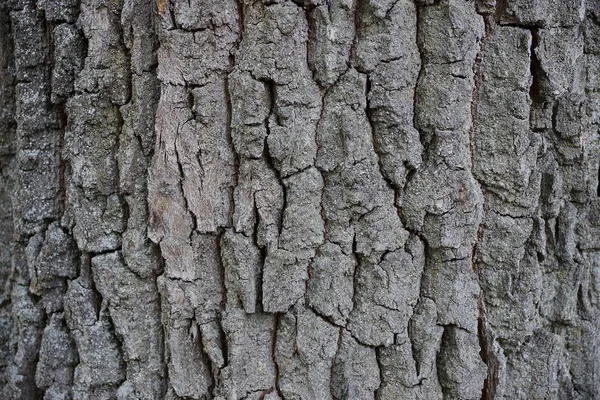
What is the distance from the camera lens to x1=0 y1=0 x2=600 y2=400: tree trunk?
126cm

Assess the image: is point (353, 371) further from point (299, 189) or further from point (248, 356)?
point (299, 189)

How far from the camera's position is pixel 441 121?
1299 millimetres

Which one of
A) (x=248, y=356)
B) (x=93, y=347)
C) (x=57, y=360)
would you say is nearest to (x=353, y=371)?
(x=248, y=356)

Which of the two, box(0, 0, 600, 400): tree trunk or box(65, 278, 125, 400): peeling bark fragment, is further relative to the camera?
box(65, 278, 125, 400): peeling bark fragment

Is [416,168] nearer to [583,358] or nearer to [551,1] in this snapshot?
[551,1]

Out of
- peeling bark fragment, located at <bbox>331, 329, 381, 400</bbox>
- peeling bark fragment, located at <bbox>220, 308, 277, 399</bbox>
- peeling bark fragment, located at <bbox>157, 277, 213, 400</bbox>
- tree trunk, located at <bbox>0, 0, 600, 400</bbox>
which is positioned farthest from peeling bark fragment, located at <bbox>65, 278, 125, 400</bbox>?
peeling bark fragment, located at <bbox>331, 329, 381, 400</bbox>

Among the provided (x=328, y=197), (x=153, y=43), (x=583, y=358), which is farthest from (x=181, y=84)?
(x=583, y=358)

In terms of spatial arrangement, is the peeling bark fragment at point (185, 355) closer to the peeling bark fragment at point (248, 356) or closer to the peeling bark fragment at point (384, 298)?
the peeling bark fragment at point (248, 356)

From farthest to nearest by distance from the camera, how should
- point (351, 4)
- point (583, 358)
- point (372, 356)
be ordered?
point (583, 358) → point (372, 356) → point (351, 4)

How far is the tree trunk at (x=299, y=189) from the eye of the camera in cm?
126

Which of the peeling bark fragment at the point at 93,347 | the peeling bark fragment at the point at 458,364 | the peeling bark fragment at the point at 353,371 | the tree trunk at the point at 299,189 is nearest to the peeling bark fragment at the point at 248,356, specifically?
the tree trunk at the point at 299,189

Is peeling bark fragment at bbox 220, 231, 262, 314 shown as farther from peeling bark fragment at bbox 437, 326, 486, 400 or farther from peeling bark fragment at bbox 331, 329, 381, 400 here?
peeling bark fragment at bbox 437, 326, 486, 400

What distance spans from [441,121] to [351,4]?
12.4 inches

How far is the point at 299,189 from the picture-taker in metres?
1.28
